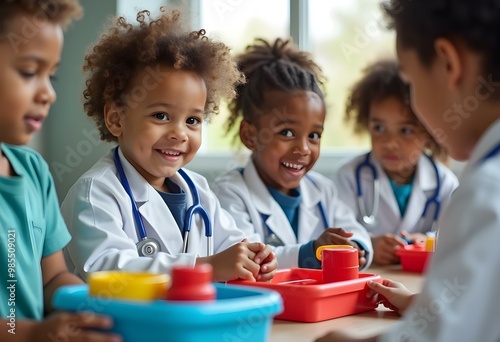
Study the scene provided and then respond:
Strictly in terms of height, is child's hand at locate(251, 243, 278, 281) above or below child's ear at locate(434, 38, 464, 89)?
below

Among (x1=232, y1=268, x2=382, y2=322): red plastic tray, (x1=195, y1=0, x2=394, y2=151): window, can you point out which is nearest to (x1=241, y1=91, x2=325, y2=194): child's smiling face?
(x1=232, y1=268, x2=382, y2=322): red plastic tray

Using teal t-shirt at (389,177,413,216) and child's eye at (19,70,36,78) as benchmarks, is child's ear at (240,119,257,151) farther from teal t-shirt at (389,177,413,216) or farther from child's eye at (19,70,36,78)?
child's eye at (19,70,36,78)

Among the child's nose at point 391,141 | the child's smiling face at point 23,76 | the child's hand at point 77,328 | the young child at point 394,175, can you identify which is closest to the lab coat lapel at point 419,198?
the young child at point 394,175

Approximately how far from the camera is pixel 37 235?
1.21 meters

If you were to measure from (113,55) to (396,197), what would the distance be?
3.73ft

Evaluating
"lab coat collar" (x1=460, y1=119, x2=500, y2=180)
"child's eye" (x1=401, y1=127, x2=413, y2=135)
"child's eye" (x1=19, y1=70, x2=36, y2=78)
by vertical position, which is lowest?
"lab coat collar" (x1=460, y1=119, x2=500, y2=180)

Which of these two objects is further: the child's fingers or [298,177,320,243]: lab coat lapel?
[298,177,320,243]: lab coat lapel

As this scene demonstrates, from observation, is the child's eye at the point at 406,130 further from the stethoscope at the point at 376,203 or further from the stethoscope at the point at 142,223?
the stethoscope at the point at 142,223

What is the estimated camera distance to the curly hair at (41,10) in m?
1.06

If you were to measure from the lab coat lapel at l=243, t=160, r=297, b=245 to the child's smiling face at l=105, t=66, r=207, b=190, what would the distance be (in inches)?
15.2

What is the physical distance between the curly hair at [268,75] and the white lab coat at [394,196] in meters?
0.37

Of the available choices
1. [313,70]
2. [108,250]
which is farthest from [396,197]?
[108,250]

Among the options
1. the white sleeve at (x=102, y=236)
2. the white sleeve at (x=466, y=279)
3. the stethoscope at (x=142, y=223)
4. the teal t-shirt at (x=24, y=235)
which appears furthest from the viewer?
the stethoscope at (x=142, y=223)

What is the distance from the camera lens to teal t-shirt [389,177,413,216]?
7.95 feet
